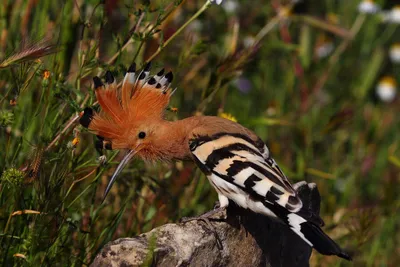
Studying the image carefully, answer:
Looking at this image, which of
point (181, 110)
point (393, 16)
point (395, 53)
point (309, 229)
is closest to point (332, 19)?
point (393, 16)

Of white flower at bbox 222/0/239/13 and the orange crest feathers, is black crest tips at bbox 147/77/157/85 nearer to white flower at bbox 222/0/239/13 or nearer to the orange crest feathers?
the orange crest feathers

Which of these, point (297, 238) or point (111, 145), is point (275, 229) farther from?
point (111, 145)

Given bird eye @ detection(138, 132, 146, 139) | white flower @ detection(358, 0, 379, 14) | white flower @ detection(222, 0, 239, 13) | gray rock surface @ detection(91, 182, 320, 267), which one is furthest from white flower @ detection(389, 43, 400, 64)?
bird eye @ detection(138, 132, 146, 139)

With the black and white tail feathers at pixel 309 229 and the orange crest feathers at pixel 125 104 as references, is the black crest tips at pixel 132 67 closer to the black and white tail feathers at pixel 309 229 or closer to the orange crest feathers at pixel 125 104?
the orange crest feathers at pixel 125 104

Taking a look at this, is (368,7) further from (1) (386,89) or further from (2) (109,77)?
(2) (109,77)

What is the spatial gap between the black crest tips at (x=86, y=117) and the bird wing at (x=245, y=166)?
0.37 m

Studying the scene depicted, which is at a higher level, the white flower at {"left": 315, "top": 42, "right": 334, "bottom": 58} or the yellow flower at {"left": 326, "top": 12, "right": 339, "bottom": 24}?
the yellow flower at {"left": 326, "top": 12, "right": 339, "bottom": 24}

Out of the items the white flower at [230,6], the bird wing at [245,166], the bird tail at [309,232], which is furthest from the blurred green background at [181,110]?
→ the bird tail at [309,232]

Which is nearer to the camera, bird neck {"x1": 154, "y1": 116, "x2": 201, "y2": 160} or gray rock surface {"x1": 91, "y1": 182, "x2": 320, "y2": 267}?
gray rock surface {"x1": 91, "y1": 182, "x2": 320, "y2": 267}

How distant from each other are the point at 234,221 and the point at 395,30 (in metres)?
3.74

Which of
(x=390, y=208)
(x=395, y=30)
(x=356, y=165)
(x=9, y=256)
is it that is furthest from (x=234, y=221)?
(x=395, y=30)

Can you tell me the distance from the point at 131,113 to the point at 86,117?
0.74 ft

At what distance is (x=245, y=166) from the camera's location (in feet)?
8.39

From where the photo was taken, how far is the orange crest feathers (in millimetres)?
2512
